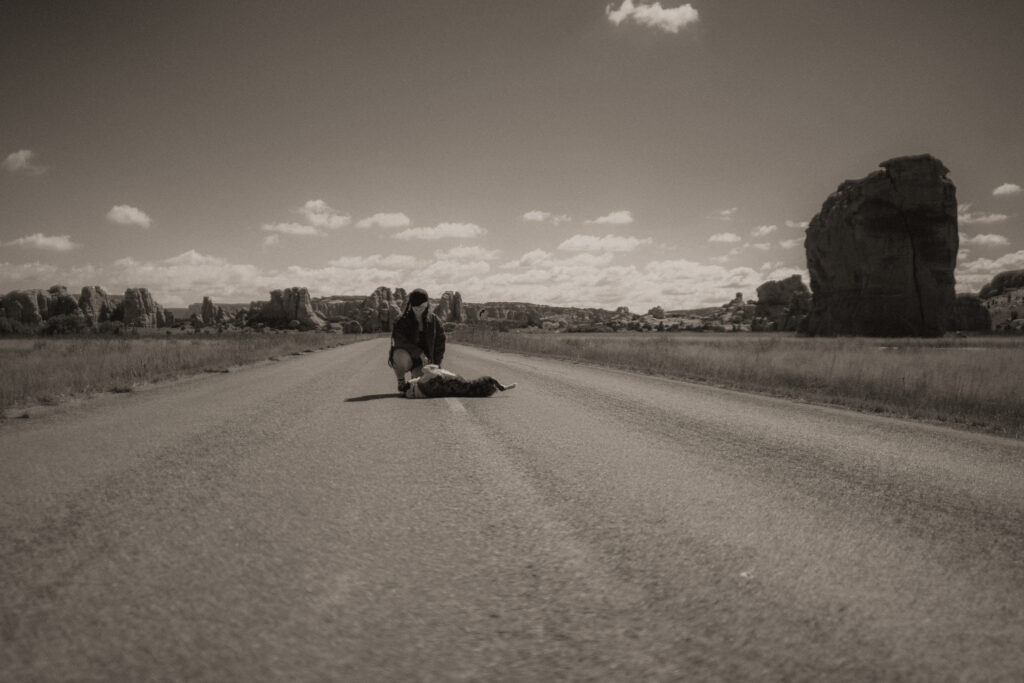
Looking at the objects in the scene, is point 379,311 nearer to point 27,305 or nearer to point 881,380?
point 27,305

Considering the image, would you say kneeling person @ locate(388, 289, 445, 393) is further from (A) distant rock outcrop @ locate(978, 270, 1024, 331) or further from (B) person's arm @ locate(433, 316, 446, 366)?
(A) distant rock outcrop @ locate(978, 270, 1024, 331)

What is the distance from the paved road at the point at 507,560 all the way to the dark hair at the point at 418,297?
5.14 m

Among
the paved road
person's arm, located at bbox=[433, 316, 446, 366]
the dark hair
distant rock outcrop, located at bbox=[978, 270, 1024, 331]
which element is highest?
distant rock outcrop, located at bbox=[978, 270, 1024, 331]

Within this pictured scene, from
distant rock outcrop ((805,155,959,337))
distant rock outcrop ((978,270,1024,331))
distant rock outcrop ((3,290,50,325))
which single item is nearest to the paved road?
distant rock outcrop ((805,155,959,337))

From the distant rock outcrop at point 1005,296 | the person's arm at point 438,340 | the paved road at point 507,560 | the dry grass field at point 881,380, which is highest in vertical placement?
the distant rock outcrop at point 1005,296

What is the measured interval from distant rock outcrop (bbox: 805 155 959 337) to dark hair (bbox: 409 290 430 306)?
68.1 meters

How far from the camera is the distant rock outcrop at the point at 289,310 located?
455 feet

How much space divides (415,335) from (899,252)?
7140cm

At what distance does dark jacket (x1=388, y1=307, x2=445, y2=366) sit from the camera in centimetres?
1091

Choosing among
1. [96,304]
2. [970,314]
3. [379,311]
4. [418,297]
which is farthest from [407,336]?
[379,311]

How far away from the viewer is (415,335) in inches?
432

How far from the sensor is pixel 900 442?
610 cm

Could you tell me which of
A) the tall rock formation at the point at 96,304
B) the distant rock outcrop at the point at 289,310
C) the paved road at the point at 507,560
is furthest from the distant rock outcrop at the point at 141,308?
the paved road at the point at 507,560

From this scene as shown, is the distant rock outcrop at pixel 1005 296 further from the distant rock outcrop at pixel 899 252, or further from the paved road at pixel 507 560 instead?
the paved road at pixel 507 560
